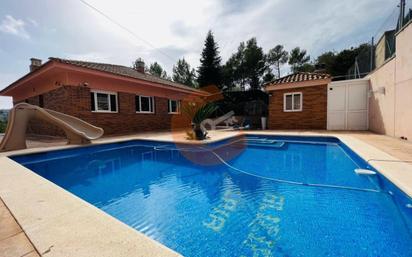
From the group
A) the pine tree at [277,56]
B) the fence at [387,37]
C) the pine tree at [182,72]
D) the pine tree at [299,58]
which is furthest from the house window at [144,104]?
the pine tree at [299,58]

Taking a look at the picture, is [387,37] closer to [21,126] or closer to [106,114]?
[106,114]

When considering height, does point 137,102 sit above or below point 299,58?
below

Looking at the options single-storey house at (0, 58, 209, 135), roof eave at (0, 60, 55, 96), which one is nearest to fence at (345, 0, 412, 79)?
single-storey house at (0, 58, 209, 135)

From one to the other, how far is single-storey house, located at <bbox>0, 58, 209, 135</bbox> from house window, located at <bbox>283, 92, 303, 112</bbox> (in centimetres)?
755

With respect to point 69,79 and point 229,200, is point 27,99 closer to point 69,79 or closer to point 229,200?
point 69,79

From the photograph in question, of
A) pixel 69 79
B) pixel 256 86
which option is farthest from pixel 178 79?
pixel 69 79

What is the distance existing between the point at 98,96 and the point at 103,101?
37 centimetres

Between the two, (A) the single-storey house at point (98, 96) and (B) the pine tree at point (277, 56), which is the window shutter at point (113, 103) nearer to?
(A) the single-storey house at point (98, 96)

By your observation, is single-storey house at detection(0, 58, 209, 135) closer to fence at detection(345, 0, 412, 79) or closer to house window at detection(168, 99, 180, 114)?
house window at detection(168, 99, 180, 114)

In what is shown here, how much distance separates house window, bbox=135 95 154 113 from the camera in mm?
12178

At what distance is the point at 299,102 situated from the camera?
37.8ft

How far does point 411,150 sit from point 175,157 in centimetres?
647

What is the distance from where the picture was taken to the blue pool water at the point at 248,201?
2.12 m

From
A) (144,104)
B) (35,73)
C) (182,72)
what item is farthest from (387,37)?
(182,72)
